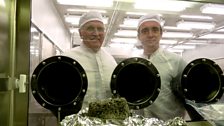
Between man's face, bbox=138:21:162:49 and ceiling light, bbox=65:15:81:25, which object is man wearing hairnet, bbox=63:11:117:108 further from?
man's face, bbox=138:21:162:49

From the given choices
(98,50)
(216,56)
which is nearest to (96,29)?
(98,50)

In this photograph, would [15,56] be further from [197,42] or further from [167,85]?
[197,42]

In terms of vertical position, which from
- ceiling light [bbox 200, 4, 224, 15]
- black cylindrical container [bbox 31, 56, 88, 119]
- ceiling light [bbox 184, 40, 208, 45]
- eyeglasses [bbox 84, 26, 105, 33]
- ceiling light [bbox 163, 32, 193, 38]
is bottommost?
black cylindrical container [bbox 31, 56, 88, 119]

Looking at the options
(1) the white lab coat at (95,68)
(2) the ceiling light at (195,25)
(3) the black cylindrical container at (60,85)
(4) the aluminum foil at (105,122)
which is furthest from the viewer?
(2) the ceiling light at (195,25)

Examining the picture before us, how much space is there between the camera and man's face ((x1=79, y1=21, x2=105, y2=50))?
846 millimetres

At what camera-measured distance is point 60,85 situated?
77 cm

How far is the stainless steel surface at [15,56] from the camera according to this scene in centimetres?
75

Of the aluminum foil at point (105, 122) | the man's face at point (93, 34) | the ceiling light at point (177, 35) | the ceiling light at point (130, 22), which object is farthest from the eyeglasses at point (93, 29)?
the aluminum foil at point (105, 122)

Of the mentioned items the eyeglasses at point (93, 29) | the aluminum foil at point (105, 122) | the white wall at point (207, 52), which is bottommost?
the aluminum foil at point (105, 122)

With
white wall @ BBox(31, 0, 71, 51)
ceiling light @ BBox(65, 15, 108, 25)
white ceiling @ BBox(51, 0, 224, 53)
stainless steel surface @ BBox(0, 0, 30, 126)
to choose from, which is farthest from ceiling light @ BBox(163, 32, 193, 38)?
stainless steel surface @ BBox(0, 0, 30, 126)

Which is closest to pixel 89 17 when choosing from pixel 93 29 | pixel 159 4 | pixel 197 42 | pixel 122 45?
pixel 93 29

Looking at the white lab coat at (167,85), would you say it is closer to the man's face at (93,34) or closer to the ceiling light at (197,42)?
the ceiling light at (197,42)

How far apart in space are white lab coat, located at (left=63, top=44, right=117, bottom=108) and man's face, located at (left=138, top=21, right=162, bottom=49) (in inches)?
5.2

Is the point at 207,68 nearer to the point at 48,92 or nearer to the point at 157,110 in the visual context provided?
the point at 157,110
